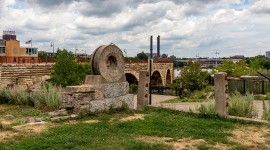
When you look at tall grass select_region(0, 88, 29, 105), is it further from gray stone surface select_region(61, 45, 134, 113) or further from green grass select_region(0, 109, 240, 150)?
green grass select_region(0, 109, 240, 150)

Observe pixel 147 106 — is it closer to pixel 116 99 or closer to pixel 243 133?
pixel 116 99

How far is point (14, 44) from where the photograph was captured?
43406mm

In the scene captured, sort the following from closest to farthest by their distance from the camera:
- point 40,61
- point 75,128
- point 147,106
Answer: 1. point 75,128
2. point 147,106
3. point 40,61

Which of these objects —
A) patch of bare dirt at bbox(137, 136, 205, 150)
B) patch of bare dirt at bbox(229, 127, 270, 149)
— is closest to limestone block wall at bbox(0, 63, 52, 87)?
Answer: patch of bare dirt at bbox(137, 136, 205, 150)

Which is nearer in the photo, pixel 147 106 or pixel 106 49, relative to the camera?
pixel 106 49

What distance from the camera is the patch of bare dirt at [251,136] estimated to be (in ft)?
20.2

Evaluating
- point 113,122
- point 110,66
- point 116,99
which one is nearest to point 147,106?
point 116,99

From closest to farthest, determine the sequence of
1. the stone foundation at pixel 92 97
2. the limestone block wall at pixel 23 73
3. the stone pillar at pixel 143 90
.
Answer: the stone foundation at pixel 92 97, the stone pillar at pixel 143 90, the limestone block wall at pixel 23 73

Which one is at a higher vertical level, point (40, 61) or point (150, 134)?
point (40, 61)

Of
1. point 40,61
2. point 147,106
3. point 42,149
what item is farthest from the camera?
point 40,61

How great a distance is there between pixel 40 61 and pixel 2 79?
5.07 m

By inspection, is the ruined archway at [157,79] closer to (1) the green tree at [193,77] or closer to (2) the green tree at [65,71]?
(1) the green tree at [193,77]

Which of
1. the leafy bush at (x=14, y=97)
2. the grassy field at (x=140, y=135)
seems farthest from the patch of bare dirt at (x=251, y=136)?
the leafy bush at (x=14, y=97)

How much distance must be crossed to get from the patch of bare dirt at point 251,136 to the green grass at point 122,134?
0.69ft
